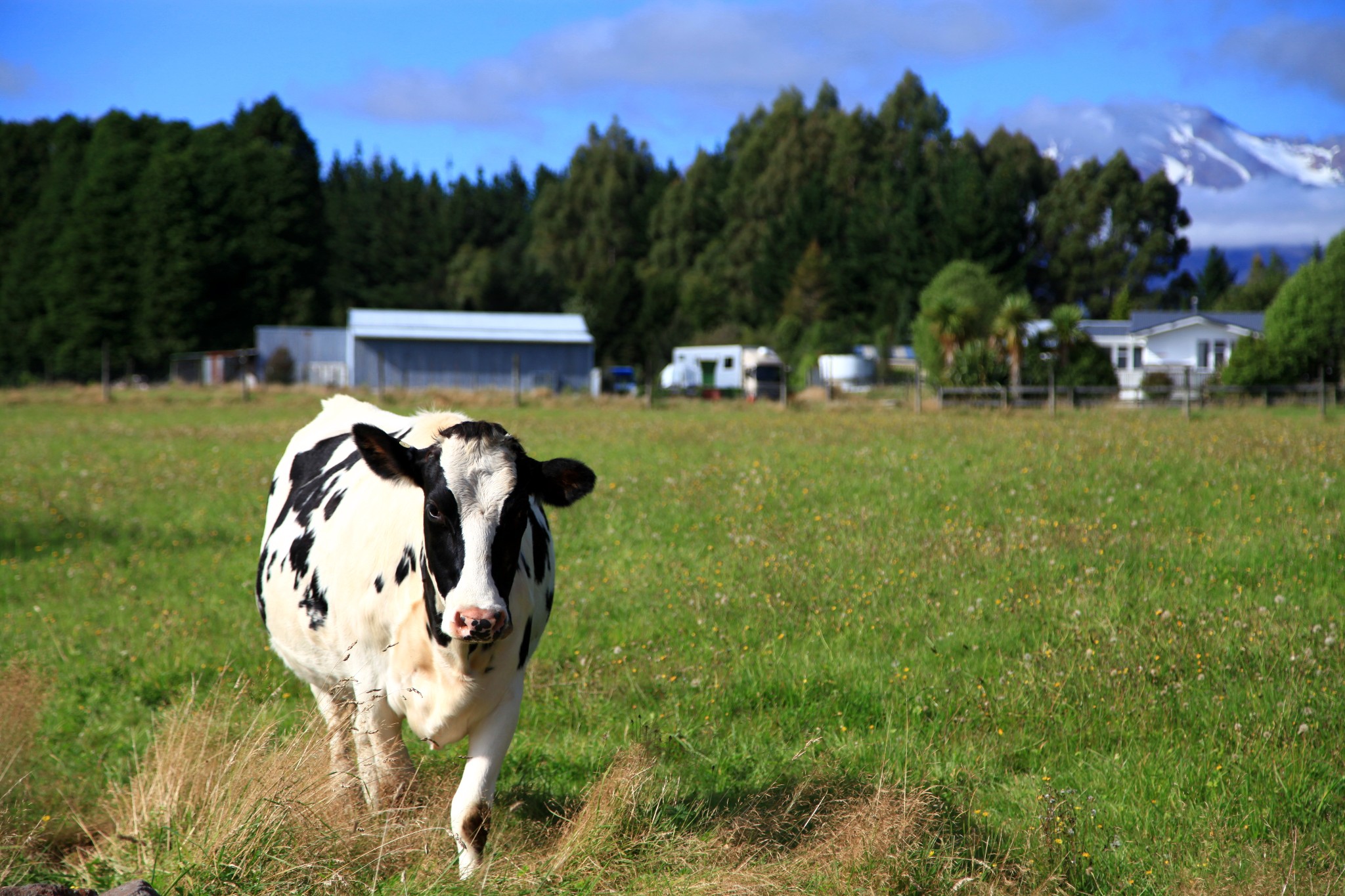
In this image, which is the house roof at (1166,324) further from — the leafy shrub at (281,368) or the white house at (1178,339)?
the leafy shrub at (281,368)

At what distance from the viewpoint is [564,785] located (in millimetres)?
5992

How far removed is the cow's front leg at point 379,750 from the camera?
16.2 ft

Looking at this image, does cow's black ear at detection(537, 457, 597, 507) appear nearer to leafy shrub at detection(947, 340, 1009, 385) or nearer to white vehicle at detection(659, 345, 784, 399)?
leafy shrub at detection(947, 340, 1009, 385)

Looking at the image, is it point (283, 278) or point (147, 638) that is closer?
point (147, 638)

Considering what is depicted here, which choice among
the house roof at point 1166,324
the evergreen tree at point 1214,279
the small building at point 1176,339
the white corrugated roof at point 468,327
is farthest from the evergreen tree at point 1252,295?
the white corrugated roof at point 468,327

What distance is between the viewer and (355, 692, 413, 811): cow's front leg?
195 inches

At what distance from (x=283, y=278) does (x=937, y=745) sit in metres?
75.6

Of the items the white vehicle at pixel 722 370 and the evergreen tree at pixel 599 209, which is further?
the evergreen tree at pixel 599 209

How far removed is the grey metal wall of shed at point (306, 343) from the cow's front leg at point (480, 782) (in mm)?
56563

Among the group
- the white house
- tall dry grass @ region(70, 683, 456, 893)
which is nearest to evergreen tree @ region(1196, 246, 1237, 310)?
the white house

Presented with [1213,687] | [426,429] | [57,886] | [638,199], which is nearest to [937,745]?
[1213,687]

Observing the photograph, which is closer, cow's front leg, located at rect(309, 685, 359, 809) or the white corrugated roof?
cow's front leg, located at rect(309, 685, 359, 809)

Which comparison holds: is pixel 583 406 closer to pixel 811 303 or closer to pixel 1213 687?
pixel 1213 687

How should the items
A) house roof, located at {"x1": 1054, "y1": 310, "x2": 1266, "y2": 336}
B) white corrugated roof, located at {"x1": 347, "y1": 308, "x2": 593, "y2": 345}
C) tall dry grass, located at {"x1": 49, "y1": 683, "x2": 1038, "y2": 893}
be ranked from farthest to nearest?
1. house roof, located at {"x1": 1054, "y1": 310, "x2": 1266, "y2": 336}
2. white corrugated roof, located at {"x1": 347, "y1": 308, "x2": 593, "y2": 345}
3. tall dry grass, located at {"x1": 49, "y1": 683, "x2": 1038, "y2": 893}
